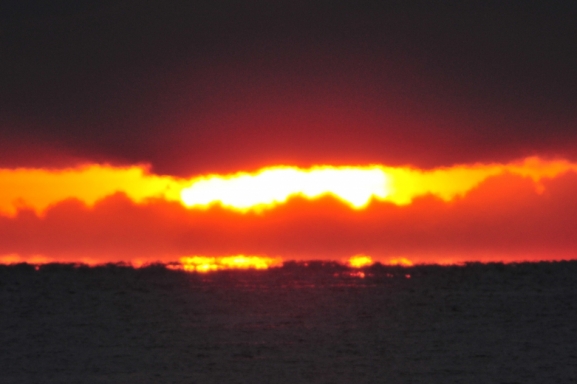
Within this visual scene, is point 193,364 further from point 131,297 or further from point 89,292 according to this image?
point 89,292

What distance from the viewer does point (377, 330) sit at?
1372 inches

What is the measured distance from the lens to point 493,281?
55.8m

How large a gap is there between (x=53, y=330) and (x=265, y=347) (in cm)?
908

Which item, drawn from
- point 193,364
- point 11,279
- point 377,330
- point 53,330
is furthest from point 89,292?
point 193,364

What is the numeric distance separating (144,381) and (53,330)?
437 inches

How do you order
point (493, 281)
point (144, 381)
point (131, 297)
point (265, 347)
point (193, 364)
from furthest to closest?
point (493, 281) → point (131, 297) → point (265, 347) → point (193, 364) → point (144, 381)

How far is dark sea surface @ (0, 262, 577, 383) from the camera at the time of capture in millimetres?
26656

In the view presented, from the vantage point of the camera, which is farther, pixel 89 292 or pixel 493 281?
pixel 493 281

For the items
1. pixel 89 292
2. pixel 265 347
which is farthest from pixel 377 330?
pixel 89 292

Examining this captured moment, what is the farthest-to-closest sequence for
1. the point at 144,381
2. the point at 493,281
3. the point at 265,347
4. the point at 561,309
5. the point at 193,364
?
the point at 493,281 → the point at 561,309 → the point at 265,347 → the point at 193,364 → the point at 144,381

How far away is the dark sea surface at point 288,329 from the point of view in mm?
26656

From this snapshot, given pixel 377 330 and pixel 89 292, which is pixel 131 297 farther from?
pixel 377 330

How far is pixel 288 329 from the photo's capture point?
1357 inches

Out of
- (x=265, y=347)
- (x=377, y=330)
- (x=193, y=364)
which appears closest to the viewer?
(x=193, y=364)
